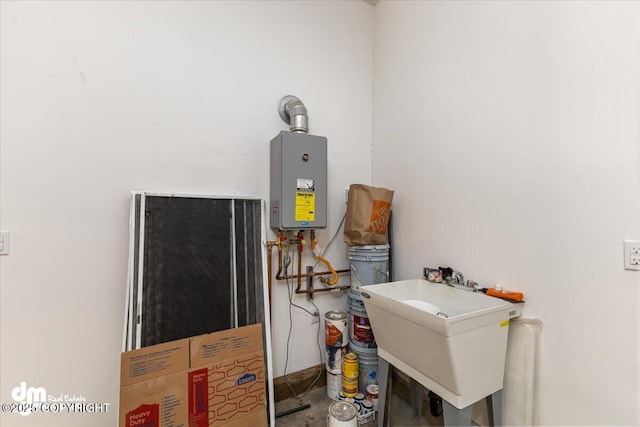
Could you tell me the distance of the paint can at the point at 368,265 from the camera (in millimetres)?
2059

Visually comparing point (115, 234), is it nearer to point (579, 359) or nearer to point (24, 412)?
point (24, 412)

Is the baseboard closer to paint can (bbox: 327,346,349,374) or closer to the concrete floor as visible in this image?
the concrete floor

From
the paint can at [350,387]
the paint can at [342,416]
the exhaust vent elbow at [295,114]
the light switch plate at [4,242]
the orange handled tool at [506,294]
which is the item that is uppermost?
the exhaust vent elbow at [295,114]

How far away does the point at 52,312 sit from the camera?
1.51m

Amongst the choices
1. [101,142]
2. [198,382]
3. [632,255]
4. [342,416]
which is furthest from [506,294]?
[101,142]

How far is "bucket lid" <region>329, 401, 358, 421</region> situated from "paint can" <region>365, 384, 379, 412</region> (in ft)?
1.19

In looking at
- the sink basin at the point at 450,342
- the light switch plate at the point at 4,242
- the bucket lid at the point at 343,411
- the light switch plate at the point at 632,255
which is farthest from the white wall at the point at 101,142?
the light switch plate at the point at 632,255

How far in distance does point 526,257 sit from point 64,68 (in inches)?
106

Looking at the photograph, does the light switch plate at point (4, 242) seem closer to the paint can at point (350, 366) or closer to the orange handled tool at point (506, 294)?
the paint can at point (350, 366)

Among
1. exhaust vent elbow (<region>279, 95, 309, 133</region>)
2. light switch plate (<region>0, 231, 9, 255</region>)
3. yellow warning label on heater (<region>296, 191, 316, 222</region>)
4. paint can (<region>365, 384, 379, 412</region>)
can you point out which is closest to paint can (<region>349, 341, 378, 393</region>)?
paint can (<region>365, 384, 379, 412</region>)

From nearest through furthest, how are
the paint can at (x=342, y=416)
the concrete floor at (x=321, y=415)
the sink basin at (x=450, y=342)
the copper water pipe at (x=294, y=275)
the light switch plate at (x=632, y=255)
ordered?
the light switch plate at (x=632, y=255) < the sink basin at (x=450, y=342) < the paint can at (x=342, y=416) < the concrete floor at (x=321, y=415) < the copper water pipe at (x=294, y=275)

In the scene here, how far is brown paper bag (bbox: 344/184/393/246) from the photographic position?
2002 millimetres

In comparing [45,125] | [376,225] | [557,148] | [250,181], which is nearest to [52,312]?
[45,125]

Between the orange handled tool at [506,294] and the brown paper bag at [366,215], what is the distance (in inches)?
29.9
